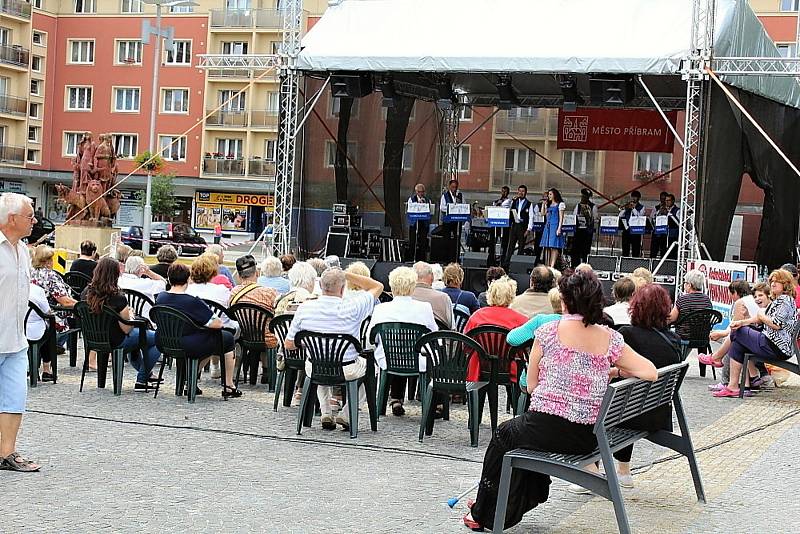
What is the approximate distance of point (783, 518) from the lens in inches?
259

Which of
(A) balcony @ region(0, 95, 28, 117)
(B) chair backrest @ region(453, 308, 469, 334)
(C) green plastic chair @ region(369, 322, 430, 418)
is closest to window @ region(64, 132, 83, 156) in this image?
(A) balcony @ region(0, 95, 28, 117)

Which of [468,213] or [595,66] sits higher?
[595,66]

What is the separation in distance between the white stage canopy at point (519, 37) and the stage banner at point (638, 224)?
3888 millimetres

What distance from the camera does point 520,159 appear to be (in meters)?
31.7

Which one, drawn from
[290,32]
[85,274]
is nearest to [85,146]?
[290,32]

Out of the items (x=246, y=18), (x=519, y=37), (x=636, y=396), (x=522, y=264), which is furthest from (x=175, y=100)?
(x=636, y=396)

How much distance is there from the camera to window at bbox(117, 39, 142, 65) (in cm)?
5869

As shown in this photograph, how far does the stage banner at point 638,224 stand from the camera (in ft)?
76.5

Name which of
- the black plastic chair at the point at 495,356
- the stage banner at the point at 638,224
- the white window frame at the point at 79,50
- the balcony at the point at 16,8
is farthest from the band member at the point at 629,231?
the balcony at the point at 16,8

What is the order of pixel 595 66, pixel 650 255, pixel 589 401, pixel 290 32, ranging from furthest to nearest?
pixel 650 255 → pixel 290 32 → pixel 595 66 → pixel 589 401

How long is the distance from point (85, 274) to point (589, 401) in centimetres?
828

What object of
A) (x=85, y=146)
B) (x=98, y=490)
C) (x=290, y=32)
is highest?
(x=290, y=32)

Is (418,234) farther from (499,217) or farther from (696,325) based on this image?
(696,325)

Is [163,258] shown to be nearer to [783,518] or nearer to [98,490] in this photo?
[98,490]
